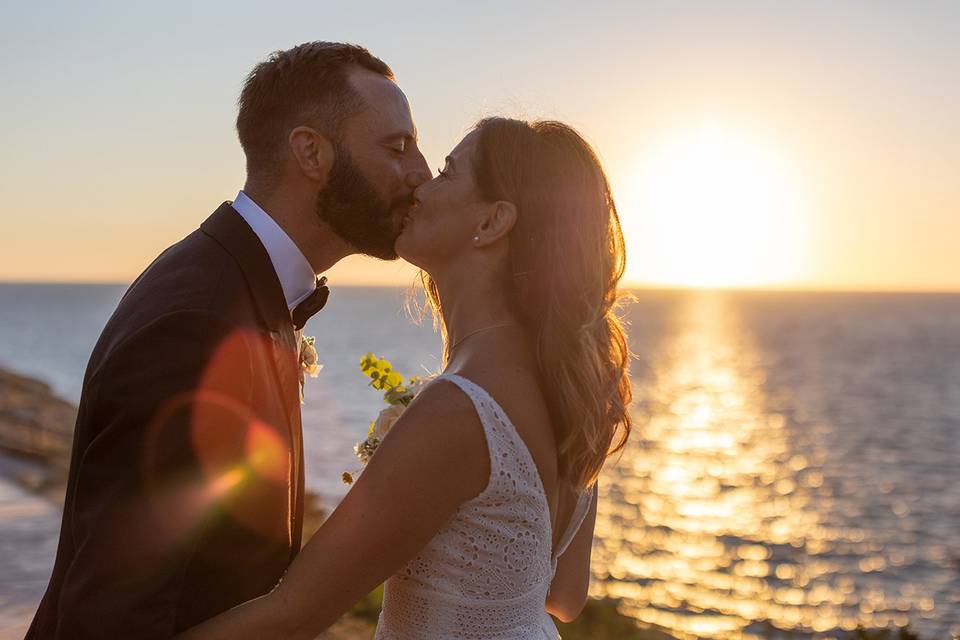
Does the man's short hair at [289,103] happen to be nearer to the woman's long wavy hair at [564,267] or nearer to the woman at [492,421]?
the woman at [492,421]

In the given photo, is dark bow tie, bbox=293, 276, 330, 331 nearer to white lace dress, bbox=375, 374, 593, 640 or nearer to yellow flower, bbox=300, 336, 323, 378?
yellow flower, bbox=300, 336, 323, 378

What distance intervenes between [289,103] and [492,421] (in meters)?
1.53

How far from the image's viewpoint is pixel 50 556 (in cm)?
1063

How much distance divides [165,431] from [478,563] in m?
1.23

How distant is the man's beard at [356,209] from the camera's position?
12.1 feet

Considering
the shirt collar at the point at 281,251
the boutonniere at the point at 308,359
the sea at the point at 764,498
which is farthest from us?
the sea at the point at 764,498

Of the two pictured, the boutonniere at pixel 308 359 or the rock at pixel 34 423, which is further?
the rock at pixel 34 423

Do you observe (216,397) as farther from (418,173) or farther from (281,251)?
(418,173)

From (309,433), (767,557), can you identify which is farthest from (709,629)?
(309,433)

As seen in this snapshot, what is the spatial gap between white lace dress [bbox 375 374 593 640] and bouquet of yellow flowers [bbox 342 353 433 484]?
50cm

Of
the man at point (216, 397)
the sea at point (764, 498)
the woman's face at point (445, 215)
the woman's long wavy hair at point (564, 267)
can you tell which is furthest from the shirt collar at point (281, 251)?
the sea at point (764, 498)

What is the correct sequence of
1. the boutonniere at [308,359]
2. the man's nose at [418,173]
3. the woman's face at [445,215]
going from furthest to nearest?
the man's nose at [418,173]
the boutonniere at [308,359]
the woman's face at [445,215]

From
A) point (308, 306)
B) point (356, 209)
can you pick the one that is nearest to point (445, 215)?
point (356, 209)

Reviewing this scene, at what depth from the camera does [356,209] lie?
3.79 meters
